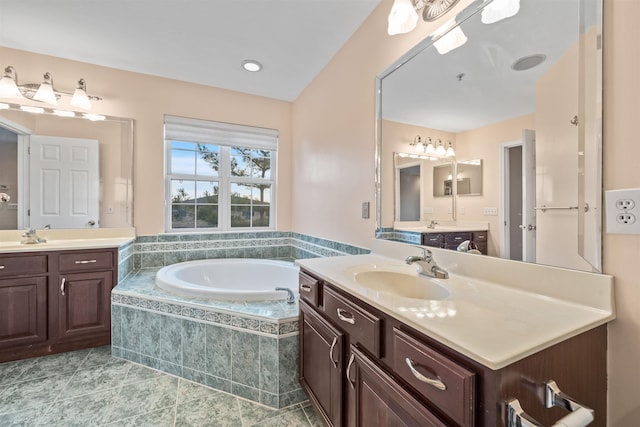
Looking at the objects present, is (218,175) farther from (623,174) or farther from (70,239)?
(623,174)

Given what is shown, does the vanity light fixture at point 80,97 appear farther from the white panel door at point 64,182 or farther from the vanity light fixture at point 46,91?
the white panel door at point 64,182

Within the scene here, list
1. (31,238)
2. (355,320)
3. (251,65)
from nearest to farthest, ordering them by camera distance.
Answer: (355,320) → (31,238) → (251,65)

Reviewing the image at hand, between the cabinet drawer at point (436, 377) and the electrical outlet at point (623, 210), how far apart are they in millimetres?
621

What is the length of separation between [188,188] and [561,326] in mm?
3145

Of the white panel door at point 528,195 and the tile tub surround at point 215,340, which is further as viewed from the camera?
the tile tub surround at point 215,340

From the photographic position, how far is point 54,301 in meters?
2.03

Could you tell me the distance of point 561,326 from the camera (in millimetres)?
703

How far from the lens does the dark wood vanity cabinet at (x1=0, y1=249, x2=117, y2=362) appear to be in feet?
6.36

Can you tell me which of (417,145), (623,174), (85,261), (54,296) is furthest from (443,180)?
(54,296)

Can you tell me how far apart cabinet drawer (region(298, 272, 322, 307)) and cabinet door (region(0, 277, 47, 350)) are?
6.56 ft

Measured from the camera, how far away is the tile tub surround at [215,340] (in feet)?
5.11

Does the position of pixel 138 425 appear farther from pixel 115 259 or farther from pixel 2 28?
pixel 2 28

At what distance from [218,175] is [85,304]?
1.66m

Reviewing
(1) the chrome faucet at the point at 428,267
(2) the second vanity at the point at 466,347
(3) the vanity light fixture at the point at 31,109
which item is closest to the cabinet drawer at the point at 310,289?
(2) the second vanity at the point at 466,347
